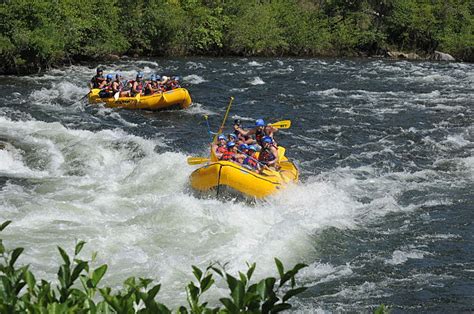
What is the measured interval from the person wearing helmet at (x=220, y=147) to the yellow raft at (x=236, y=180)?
0.49 m

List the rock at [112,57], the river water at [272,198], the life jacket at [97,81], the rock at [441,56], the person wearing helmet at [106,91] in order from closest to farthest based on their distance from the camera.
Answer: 1. the river water at [272,198]
2. the person wearing helmet at [106,91]
3. the life jacket at [97,81]
4. the rock at [112,57]
5. the rock at [441,56]

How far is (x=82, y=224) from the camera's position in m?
8.10

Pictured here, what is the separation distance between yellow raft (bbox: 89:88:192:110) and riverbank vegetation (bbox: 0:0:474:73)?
529 cm

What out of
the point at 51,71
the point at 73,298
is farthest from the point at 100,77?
the point at 73,298

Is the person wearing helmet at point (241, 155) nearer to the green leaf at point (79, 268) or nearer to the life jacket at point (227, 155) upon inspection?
the life jacket at point (227, 155)

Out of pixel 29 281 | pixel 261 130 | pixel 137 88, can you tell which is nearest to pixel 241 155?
pixel 261 130

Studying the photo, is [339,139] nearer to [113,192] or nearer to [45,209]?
[113,192]

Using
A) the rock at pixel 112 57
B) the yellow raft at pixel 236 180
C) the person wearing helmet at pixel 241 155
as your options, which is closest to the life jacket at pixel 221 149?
the person wearing helmet at pixel 241 155

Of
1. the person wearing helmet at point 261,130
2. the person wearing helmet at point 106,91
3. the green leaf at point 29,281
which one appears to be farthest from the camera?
the person wearing helmet at point 106,91

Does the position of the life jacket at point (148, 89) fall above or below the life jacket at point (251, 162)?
below

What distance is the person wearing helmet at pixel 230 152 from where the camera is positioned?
31.2 feet

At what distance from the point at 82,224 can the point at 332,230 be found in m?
3.52

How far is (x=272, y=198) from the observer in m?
9.05

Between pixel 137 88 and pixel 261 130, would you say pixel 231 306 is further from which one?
pixel 137 88
